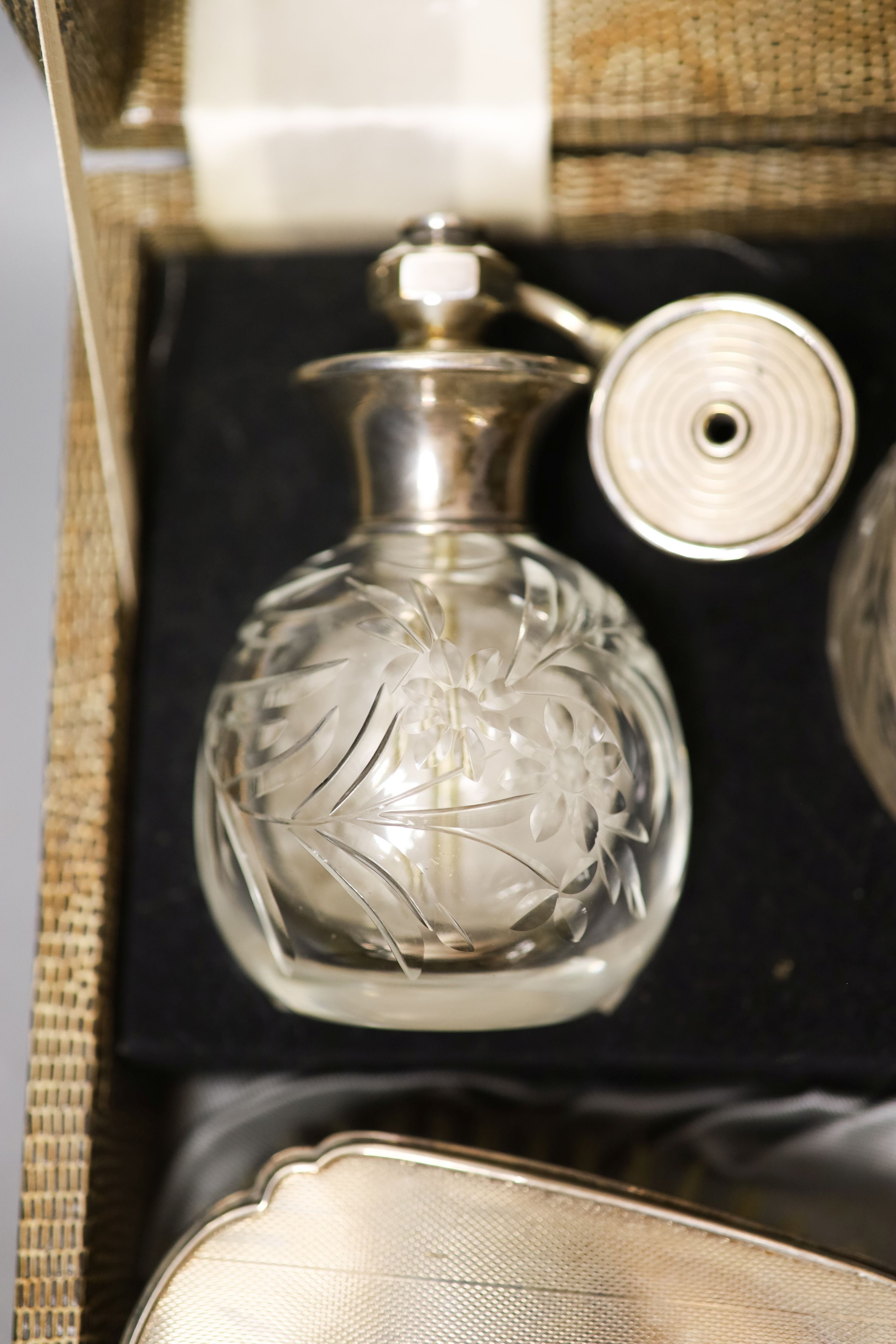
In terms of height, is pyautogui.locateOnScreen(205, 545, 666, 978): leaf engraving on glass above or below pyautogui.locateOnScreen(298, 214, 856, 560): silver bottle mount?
below

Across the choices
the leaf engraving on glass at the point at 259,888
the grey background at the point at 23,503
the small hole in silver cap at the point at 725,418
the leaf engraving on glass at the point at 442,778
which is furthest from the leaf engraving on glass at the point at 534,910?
the grey background at the point at 23,503

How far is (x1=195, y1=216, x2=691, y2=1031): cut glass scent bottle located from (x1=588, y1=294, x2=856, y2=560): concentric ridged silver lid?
47 mm

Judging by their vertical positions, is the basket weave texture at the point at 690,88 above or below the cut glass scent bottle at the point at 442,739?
above

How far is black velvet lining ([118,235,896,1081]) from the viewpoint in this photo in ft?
2.03

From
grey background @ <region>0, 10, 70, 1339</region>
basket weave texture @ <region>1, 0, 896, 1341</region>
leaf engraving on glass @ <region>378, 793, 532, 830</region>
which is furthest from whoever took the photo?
grey background @ <region>0, 10, 70, 1339</region>

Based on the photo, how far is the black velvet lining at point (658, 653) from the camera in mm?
618

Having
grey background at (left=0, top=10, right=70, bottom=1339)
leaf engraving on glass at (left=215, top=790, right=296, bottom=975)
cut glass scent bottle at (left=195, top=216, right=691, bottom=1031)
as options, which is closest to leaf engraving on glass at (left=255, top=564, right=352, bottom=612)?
cut glass scent bottle at (left=195, top=216, right=691, bottom=1031)

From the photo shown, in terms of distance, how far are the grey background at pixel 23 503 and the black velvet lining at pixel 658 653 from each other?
12 centimetres

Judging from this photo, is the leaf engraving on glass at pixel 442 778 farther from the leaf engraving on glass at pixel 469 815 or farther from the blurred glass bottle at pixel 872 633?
the blurred glass bottle at pixel 872 633

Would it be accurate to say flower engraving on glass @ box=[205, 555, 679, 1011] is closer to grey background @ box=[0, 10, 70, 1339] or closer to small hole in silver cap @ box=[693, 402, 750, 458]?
small hole in silver cap @ box=[693, 402, 750, 458]

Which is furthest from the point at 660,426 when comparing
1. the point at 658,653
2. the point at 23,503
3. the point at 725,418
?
the point at 23,503

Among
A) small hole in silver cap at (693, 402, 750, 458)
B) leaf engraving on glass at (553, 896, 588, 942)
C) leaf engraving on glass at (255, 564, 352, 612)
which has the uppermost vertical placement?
small hole in silver cap at (693, 402, 750, 458)

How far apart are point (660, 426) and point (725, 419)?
36 mm

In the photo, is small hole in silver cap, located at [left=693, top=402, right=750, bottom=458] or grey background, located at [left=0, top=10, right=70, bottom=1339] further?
grey background, located at [left=0, top=10, right=70, bottom=1339]
